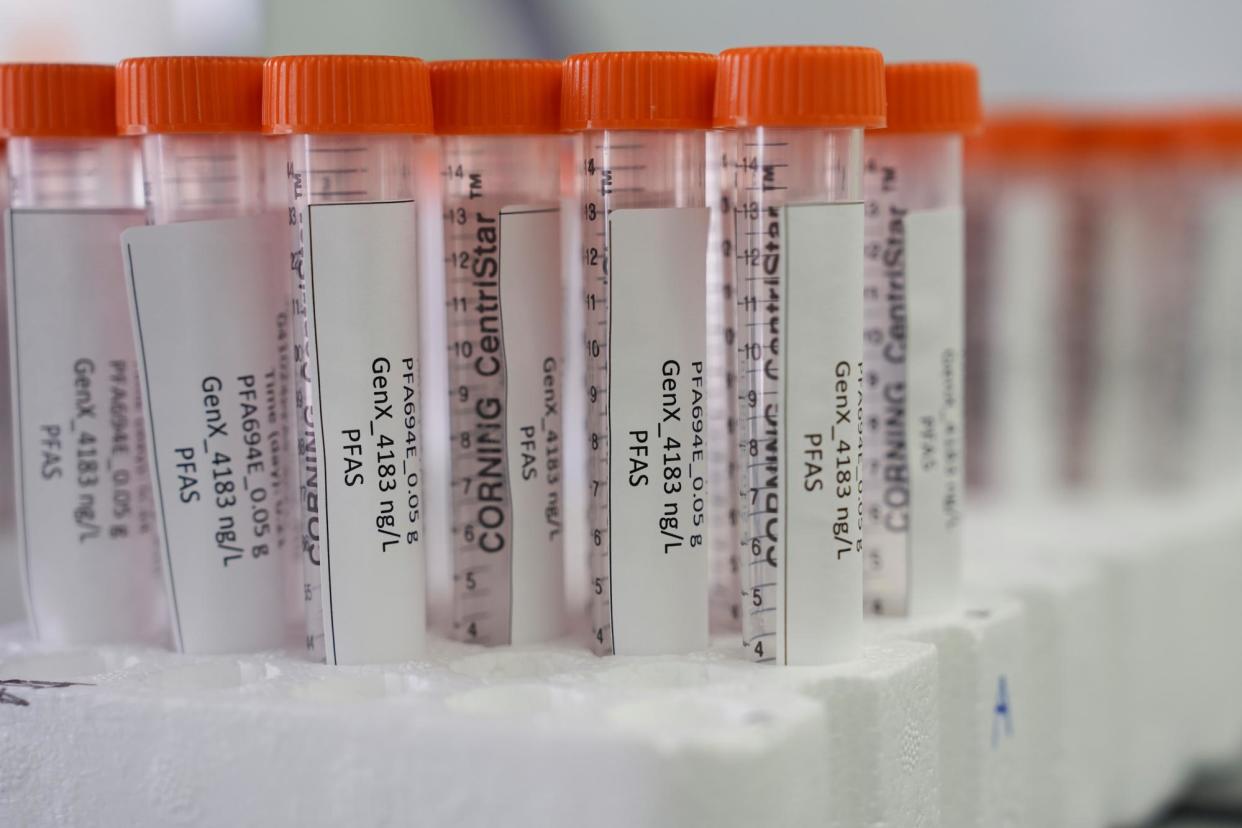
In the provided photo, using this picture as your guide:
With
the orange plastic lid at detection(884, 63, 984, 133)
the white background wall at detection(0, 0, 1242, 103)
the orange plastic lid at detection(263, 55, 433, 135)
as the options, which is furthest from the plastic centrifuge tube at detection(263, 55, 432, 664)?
the white background wall at detection(0, 0, 1242, 103)

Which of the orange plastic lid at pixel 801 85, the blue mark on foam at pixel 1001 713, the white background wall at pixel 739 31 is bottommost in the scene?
the blue mark on foam at pixel 1001 713

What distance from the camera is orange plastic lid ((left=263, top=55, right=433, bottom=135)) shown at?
590mm

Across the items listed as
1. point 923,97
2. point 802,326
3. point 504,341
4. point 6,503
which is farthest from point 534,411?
point 6,503

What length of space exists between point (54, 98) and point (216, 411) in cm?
18

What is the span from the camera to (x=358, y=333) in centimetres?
60

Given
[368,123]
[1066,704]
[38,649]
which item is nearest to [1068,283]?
[1066,704]

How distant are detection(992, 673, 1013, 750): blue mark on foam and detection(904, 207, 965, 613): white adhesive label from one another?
48 mm

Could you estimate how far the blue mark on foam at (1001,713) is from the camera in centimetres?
69

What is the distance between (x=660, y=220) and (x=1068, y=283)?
2.15 ft

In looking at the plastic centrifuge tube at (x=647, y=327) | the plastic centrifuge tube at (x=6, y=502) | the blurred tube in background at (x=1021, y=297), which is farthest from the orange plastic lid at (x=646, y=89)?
the blurred tube in background at (x=1021, y=297)

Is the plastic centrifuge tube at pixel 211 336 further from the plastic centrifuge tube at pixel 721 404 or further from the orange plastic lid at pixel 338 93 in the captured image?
the plastic centrifuge tube at pixel 721 404

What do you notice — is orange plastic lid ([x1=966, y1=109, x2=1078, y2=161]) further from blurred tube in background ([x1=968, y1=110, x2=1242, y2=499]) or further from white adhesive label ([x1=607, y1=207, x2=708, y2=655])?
white adhesive label ([x1=607, y1=207, x2=708, y2=655])

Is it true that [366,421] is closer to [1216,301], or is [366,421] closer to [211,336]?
[211,336]

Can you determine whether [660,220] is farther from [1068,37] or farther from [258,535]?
[1068,37]
